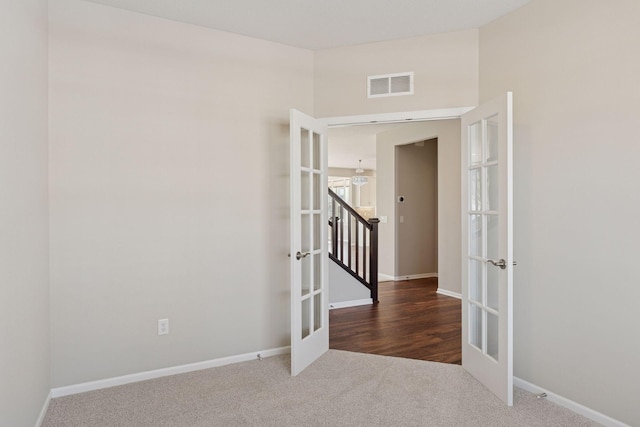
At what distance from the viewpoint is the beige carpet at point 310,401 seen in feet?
7.91

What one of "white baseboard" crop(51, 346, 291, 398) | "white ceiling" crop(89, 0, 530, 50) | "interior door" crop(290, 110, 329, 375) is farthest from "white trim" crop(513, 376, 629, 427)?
"white ceiling" crop(89, 0, 530, 50)

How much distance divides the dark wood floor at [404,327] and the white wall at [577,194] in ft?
2.94

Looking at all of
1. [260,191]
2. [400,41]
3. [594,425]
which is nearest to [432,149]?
[400,41]

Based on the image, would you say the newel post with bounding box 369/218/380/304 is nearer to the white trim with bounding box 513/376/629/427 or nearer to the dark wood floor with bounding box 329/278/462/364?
the dark wood floor with bounding box 329/278/462/364

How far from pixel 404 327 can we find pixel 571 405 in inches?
75.8

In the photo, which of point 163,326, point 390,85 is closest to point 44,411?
point 163,326

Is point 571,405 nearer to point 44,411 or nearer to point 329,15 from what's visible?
point 329,15

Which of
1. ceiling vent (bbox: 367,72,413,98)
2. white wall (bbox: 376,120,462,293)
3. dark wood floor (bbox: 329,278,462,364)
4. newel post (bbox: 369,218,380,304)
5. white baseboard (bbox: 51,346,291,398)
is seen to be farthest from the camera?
white wall (bbox: 376,120,462,293)

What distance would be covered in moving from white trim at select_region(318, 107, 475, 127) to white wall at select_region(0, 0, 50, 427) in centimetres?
212

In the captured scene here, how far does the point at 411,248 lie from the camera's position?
719 centimetres

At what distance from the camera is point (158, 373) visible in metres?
3.03

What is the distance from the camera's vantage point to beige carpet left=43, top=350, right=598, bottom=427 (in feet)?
7.91

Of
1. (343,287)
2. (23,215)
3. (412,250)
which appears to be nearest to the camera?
(23,215)

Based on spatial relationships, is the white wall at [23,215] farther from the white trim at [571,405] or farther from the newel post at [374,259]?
the newel post at [374,259]
